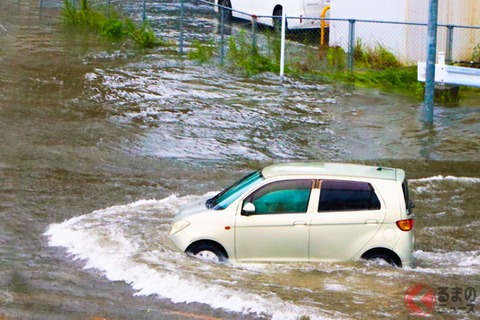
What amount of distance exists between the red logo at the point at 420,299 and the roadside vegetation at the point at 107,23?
18557mm

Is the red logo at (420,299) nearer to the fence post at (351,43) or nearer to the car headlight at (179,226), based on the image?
the car headlight at (179,226)

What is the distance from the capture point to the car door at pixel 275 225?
11383 mm

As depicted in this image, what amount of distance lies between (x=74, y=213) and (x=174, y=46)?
1450 centimetres

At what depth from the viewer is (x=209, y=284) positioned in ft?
34.8

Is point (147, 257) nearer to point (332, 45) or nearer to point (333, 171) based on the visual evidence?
point (333, 171)

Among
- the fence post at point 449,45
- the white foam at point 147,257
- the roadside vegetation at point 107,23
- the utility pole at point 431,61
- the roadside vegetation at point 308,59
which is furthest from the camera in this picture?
the roadside vegetation at point 107,23

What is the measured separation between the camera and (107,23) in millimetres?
29719

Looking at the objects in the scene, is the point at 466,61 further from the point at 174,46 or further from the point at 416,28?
the point at 174,46

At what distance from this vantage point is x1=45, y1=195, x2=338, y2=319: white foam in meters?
10.0

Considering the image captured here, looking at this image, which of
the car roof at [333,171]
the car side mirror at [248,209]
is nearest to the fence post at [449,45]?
the car roof at [333,171]

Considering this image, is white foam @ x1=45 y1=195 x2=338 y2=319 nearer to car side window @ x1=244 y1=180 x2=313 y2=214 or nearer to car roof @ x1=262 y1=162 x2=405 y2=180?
car side window @ x1=244 y1=180 x2=313 y2=214

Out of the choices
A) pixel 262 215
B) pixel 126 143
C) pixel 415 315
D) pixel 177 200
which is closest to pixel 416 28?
pixel 126 143

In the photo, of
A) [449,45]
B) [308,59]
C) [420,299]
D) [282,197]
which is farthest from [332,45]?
[420,299]

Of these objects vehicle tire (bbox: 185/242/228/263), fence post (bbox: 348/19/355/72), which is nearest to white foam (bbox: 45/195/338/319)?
vehicle tire (bbox: 185/242/228/263)
